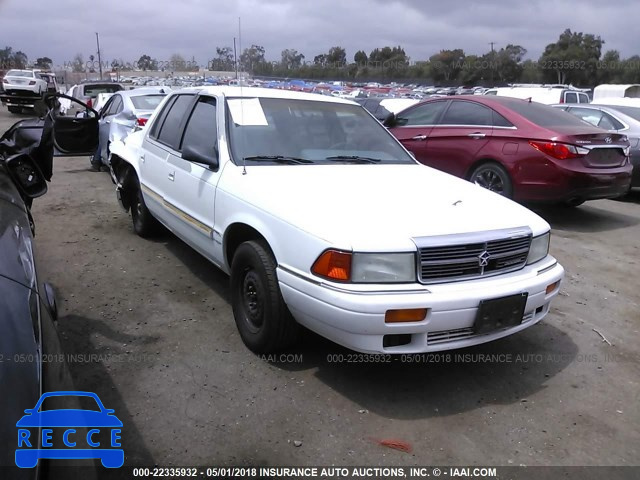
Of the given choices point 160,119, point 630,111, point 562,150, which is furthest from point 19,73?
point 562,150

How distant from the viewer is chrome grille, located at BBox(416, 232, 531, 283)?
9.02 ft

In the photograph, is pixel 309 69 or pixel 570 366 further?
pixel 309 69

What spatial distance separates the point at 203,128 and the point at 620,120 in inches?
298

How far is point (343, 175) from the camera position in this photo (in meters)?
3.56

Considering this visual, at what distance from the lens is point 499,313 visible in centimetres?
286

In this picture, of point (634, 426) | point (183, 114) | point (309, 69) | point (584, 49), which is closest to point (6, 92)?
point (183, 114)

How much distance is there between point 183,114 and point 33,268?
276 cm

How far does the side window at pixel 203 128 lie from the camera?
13.0ft

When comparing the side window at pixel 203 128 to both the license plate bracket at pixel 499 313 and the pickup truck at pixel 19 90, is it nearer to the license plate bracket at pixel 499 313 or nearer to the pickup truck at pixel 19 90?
→ the license plate bracket at pixel 499 313

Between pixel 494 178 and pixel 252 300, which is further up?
pixel 494 178

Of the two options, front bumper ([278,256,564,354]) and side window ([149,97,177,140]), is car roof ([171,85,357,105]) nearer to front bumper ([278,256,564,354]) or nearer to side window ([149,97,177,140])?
side window ([149,97,177,140])

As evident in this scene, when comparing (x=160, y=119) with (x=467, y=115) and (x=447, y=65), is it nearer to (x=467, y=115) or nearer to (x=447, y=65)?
(x=467, y=115)

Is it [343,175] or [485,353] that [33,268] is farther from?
[485,353]

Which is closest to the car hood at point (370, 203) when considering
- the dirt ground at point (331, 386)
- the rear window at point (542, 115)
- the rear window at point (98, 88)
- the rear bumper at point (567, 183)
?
the dirt ground at point (331, 386)
